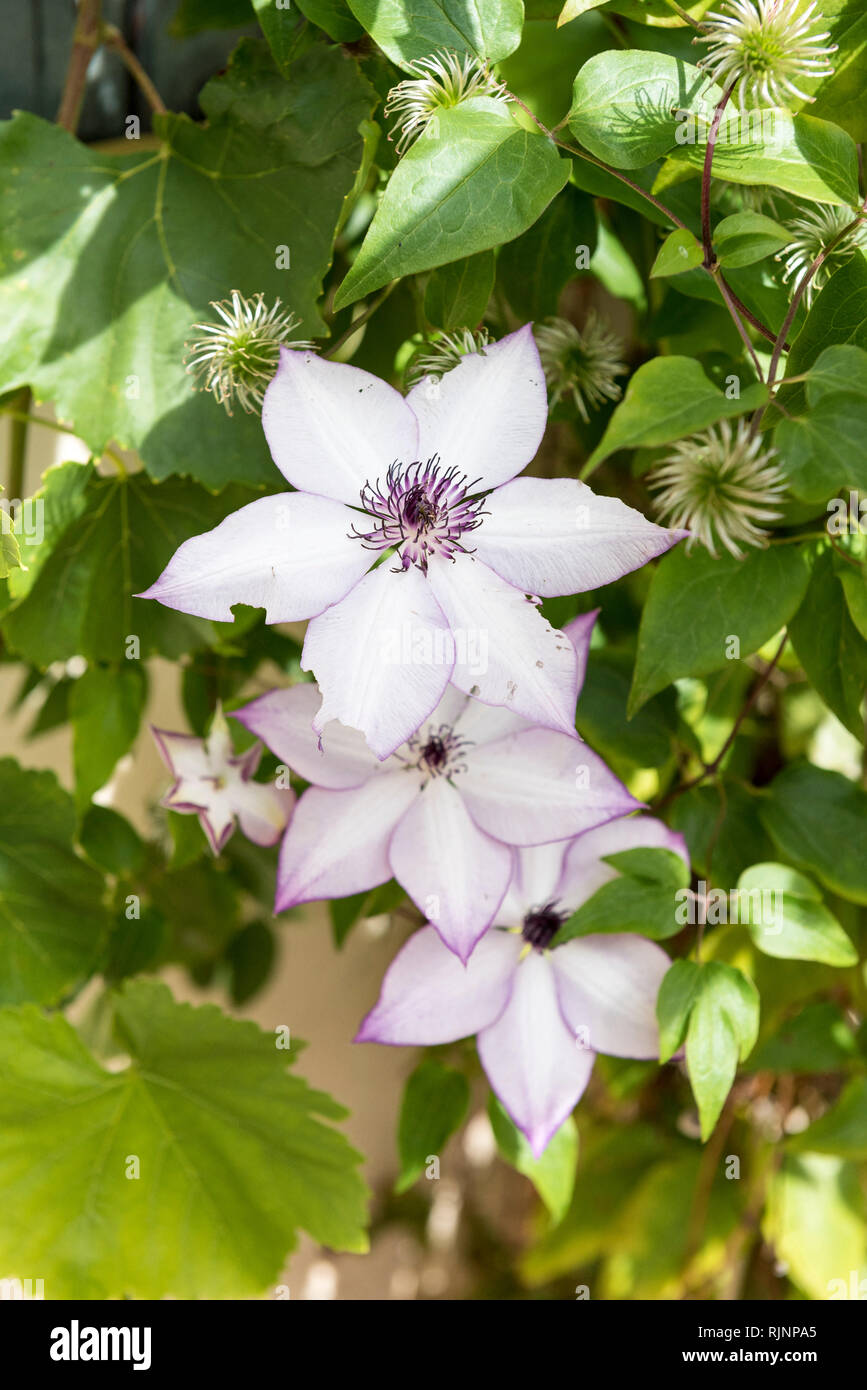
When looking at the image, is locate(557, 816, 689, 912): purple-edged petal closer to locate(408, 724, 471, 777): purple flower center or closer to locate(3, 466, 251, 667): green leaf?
locate(408, 724, 471, 777): purple flower center

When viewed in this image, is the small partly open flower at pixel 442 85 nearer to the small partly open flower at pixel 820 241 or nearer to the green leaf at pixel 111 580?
the small partly open flower at pixel 820 241

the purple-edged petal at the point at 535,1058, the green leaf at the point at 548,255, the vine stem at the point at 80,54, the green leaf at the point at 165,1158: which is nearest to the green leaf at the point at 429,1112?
the green leaf at the point at 165,1158

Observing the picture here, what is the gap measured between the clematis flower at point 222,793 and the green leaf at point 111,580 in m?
0.08

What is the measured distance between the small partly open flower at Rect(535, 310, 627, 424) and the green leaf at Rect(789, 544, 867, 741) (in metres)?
0.16

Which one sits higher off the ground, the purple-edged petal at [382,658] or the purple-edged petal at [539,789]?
the purple-edged petal at [382,658]

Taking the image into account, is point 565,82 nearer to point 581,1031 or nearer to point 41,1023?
point 581,1031

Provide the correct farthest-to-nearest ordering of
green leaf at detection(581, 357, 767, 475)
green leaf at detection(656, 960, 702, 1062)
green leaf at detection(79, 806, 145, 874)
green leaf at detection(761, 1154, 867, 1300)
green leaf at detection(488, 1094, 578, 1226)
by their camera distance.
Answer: green leaf at detection(761, 1154, 867, 1300) → green leaf at detection(79, 806, 145, 874) → green leaf at detection(488, 1094, 578, 1226) → green leaf at detection(656, 960, 702, 1062) → green leaf at detection(581, 357, 767, 475)

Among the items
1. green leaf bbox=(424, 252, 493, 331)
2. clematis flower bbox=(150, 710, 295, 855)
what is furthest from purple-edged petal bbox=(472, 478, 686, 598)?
clematis flower bbox=(150, 710, 295, 855)

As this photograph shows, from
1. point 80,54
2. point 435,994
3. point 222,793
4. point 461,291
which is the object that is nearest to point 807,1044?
point 435,994

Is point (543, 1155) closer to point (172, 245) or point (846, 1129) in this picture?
point (846, 1129)

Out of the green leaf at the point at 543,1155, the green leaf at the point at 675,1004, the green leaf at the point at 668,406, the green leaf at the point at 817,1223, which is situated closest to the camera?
the green leaf at the point at 668,406

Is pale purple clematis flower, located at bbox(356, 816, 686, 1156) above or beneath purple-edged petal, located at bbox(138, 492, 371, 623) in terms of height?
beneath

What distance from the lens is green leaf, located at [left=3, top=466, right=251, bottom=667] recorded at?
2.00 ft

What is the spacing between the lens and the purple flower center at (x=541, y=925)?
0.54 metres
